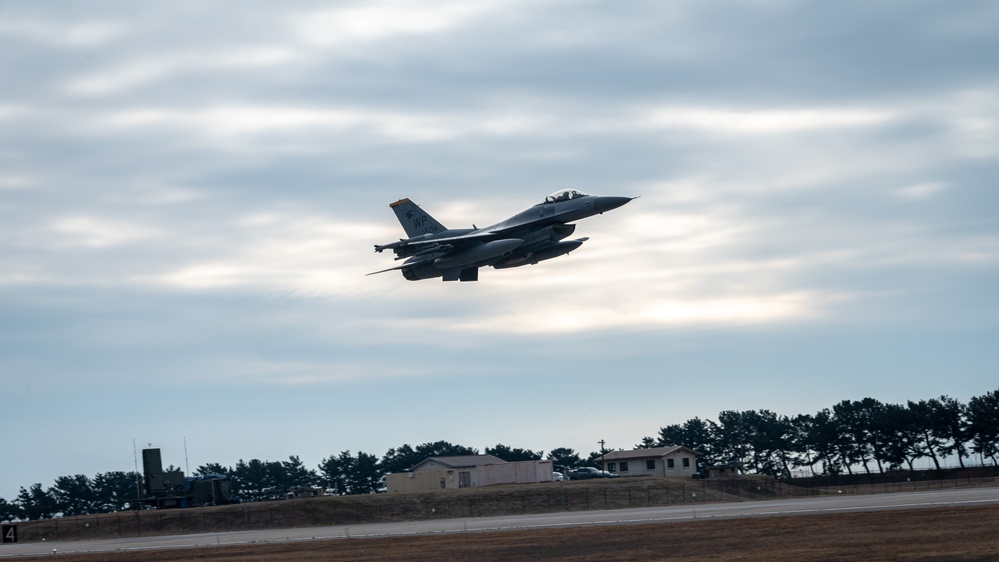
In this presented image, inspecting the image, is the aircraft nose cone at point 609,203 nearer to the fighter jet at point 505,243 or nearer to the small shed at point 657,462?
the fighter jet at point 505,243

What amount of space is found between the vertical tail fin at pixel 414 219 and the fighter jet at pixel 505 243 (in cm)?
333

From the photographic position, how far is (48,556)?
48219mm

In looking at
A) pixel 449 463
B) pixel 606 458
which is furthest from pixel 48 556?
pixel 606 458

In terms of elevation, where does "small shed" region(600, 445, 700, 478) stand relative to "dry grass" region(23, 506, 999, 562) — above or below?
below

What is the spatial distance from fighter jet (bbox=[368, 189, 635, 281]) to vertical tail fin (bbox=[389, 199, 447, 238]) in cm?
333

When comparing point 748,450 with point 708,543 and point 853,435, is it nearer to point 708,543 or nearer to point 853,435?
point 853,435

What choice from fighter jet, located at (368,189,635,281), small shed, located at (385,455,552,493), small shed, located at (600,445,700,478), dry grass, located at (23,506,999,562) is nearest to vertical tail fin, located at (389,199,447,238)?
fighter jet, located at (368,189,635,281)

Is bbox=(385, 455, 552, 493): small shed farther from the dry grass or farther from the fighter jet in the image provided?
the dry grass

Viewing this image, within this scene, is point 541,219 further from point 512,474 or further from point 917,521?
point 512,474

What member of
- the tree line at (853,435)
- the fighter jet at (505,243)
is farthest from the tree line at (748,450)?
the fighter jet at (505,243)

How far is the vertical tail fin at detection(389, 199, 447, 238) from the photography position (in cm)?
6688

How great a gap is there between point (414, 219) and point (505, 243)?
1099 centimetres

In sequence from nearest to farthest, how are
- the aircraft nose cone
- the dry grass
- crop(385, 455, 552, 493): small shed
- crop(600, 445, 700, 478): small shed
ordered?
the dry grass → the aircraft nose cone → crop(385, 455, 552, 493): small shed → crop(600, 445, 700, 478): small shed

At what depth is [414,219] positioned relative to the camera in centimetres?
6806
